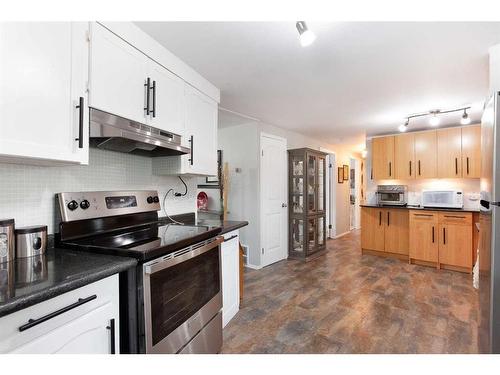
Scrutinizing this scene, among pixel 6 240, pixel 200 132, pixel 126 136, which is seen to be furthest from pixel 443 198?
pixel 6 240

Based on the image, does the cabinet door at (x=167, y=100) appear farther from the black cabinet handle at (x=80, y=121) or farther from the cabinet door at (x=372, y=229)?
the cabinet door at (x=372, y=229)

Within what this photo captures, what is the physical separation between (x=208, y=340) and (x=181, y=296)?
488 millimetres

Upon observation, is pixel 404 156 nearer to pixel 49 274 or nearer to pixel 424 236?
pixel 424 236

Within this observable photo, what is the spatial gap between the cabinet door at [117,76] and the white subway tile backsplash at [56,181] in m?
0.43

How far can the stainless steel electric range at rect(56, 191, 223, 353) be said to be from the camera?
128 cm

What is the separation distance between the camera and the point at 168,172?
2225 mm

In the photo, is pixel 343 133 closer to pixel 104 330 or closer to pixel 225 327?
pixel 225 327

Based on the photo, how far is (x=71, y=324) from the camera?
101 centimetres

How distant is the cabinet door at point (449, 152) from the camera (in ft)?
13.2

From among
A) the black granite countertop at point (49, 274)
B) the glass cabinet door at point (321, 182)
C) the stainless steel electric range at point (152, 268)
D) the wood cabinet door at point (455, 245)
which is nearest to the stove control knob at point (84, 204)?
the stainless steel electric range at point (152, 268)

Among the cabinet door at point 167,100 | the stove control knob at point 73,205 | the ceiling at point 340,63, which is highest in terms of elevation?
the ceiling at point 340,63
